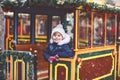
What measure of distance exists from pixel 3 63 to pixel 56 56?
1.25 metres

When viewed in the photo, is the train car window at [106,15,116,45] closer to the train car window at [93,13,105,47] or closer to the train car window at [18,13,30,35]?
the train car window at [93,13,105,47]

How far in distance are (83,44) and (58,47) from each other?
1.24 metres

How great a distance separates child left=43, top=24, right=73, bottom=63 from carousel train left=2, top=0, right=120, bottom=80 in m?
0.14

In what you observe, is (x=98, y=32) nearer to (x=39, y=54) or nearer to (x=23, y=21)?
(x=39, y=54)

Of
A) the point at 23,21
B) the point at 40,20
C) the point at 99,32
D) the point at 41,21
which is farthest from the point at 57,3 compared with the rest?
the point at 23,21

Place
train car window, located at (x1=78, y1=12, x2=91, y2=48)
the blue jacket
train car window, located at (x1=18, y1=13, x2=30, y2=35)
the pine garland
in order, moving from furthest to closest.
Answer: train car window, located at (x1=18, y1=13, x2=30, y2=35) < train car window, located at (x1=78, y1=12, x2=91, y2=48) < the blue jacket < the pine garland

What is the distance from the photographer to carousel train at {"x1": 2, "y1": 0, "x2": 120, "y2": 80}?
8.48m

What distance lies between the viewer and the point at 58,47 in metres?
8.41

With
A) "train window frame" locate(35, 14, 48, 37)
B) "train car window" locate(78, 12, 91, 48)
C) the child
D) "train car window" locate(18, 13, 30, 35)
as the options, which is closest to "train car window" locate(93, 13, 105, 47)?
"train car window" locate(78, 12, 91, 48)

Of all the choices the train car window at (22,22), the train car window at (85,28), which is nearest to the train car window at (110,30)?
the train car window at (85,28)

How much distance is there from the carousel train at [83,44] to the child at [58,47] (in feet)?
0.46

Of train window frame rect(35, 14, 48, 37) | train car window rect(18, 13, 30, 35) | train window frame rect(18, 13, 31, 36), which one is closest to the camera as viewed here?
train window frame rect(35, 14, 48, 37)

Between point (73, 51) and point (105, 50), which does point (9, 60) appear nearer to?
point (73, 51)

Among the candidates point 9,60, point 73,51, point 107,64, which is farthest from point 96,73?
point 9,60
